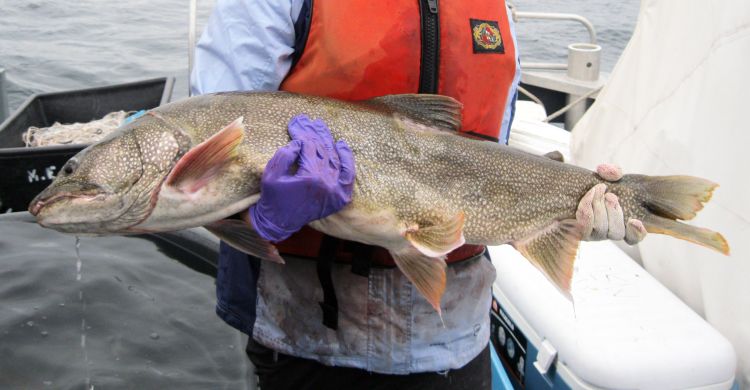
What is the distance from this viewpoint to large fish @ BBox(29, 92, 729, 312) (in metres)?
2.04

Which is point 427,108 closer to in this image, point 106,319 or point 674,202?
point 674,202

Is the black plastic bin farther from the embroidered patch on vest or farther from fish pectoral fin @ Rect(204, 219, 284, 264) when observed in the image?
the embroidered patch on vest

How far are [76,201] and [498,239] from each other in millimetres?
1389

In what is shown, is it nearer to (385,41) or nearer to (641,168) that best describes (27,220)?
(385,41)

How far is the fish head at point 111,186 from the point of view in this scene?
2.03 m

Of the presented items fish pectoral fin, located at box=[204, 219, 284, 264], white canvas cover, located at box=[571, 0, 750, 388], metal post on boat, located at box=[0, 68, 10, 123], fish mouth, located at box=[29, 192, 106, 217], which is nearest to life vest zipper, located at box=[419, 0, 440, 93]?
fish pectoral fin, located at box=[204, 219, 284, 264]

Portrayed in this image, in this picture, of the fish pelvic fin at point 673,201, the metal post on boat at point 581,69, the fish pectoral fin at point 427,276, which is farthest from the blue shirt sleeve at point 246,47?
the metal post on boat at point 581,69

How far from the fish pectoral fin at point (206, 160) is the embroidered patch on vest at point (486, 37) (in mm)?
971

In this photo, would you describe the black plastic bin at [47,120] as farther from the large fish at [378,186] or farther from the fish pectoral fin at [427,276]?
the fish pectoral fin at [427,276]

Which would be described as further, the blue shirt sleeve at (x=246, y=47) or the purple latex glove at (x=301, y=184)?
the blue shirt sleeve at (x=246, y=47)

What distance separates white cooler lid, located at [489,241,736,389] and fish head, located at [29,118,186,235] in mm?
1960

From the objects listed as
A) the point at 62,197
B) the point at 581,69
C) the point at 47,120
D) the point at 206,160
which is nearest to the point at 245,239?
the point at 206,160

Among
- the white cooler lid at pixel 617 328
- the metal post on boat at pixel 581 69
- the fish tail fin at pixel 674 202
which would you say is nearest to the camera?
the fish tail fin at pixel 674 202

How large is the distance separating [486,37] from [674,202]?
0.91m
